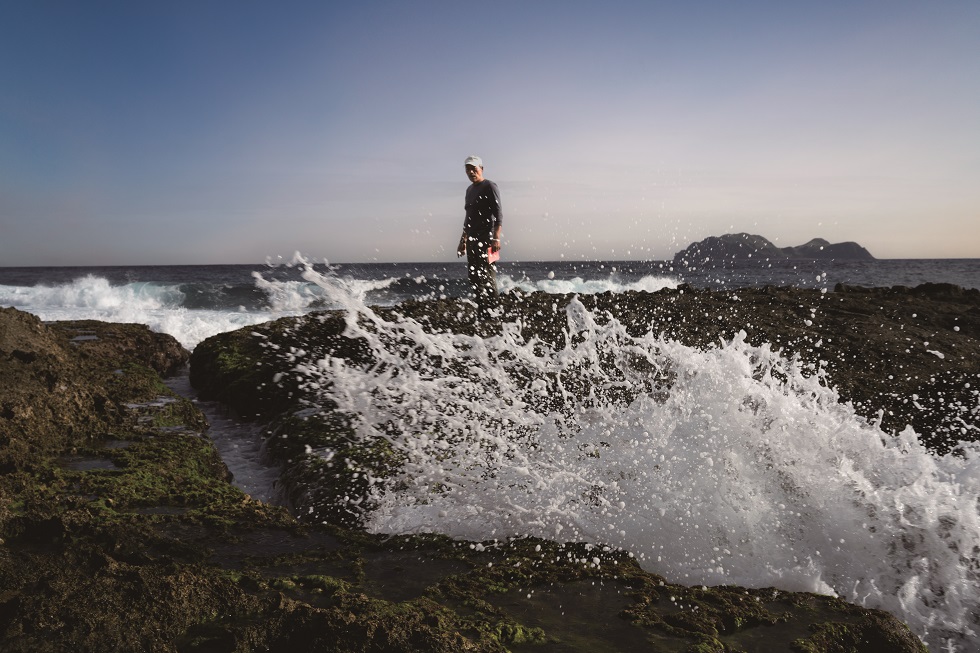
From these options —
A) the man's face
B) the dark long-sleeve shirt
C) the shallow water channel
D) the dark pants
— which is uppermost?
the man's face

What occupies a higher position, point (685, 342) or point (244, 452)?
point (685, 342)

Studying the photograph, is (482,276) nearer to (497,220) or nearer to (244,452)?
(497,220)

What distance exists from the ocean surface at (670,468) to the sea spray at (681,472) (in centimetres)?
1

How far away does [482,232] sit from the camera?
23.2 feet

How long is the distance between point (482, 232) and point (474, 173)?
0.71 meters

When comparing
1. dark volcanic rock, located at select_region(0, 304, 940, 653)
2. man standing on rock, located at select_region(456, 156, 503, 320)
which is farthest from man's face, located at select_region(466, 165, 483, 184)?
dark volcanic rock, located at select_region(0, 304, 940, 653)

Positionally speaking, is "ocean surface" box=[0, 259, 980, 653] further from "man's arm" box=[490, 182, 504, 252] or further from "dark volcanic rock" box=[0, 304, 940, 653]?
"man's arm" box=[490, 182, 504, 252]

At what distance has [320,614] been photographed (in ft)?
5.41

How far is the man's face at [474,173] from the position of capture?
696 cm

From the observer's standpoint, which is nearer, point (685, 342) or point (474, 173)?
point (685, 342)

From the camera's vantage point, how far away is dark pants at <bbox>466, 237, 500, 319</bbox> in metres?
7.09

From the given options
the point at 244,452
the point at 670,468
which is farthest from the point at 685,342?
the point at 244,452

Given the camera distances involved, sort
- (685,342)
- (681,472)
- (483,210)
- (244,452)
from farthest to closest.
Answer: (483,210)
(685,342)
(244,452)
(681,472)

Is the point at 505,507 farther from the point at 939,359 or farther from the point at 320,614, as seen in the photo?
the point at 939,359
